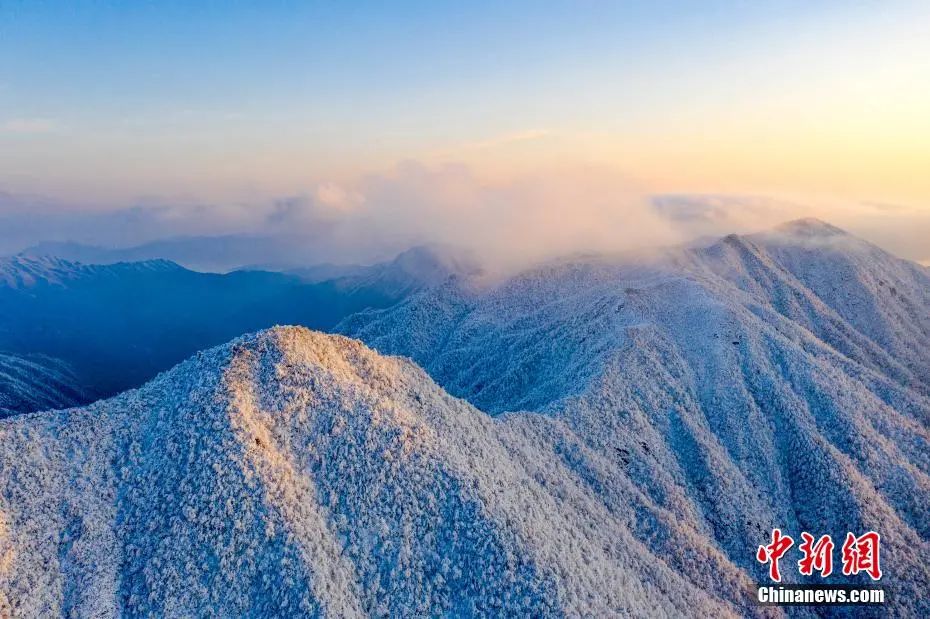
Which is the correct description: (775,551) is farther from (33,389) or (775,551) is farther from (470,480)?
(33,389)

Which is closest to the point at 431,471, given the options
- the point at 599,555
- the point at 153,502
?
the point at 599,555

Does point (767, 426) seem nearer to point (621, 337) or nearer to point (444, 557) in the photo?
point (621, 337)

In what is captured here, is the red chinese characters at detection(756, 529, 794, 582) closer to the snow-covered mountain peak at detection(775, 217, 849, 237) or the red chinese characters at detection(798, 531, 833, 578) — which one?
the red chinese characters at detection(798, 531, 833, 578)

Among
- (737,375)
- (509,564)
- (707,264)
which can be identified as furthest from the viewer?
(707,264)

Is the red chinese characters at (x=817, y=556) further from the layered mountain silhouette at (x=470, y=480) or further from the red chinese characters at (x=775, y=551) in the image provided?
the red chinese characters at (x=775, y=551)

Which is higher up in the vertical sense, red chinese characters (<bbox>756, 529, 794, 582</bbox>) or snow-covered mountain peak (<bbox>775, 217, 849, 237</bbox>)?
snow-covered mountain peak (<bbox>775, 217, 849, 237</bbox>)

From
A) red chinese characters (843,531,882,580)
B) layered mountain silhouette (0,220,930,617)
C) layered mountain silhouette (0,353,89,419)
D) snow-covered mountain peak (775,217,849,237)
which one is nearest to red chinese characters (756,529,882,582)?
Result: red chinese characters (843,531,882,580)

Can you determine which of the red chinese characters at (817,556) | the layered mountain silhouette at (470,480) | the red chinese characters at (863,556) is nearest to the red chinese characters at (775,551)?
→ the layered mountain silhouette at (470,480)

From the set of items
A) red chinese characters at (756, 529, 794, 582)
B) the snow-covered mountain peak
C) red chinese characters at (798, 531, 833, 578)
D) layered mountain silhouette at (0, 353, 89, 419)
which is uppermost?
the snow-covered mountain peak
